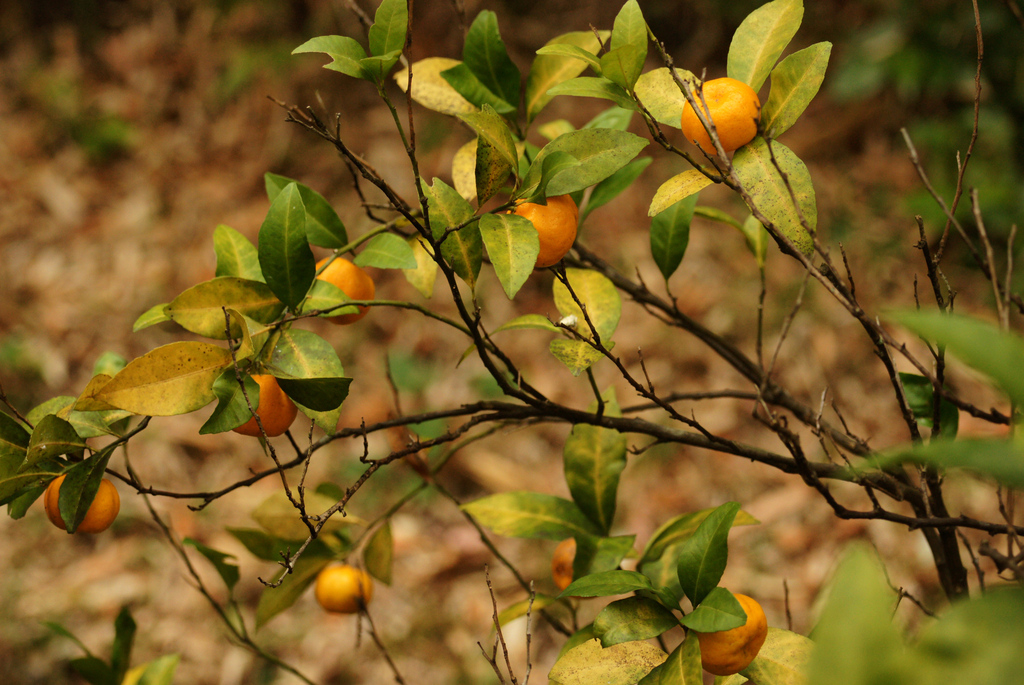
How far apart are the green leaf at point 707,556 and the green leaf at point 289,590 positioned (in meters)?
0.41

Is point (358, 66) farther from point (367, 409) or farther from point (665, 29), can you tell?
point (665, 29)

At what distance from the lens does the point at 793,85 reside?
48cm

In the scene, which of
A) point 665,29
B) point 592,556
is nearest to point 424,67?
point 592,556

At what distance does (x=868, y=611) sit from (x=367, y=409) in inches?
70.7

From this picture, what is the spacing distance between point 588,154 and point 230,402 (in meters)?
0.31

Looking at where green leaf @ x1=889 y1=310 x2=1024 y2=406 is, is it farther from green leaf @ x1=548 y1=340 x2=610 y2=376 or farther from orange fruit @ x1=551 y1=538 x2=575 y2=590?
orange fruit @ x1=551 y1=538 x2=575 y2=590

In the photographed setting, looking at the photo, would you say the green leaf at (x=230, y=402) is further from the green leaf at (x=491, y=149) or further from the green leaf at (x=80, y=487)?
the green leaf at (x=491, y=149)

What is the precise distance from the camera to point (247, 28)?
2.69 m

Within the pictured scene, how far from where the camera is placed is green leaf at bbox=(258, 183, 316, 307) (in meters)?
0.49

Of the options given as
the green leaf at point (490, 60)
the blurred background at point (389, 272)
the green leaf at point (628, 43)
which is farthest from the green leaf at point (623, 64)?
the blurred background at point (389, 272)

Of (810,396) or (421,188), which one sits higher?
Result: (421,188)

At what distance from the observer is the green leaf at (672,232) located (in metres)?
0.67

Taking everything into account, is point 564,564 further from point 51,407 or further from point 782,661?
point 51,407

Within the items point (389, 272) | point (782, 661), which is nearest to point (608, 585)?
point (782, 661)
